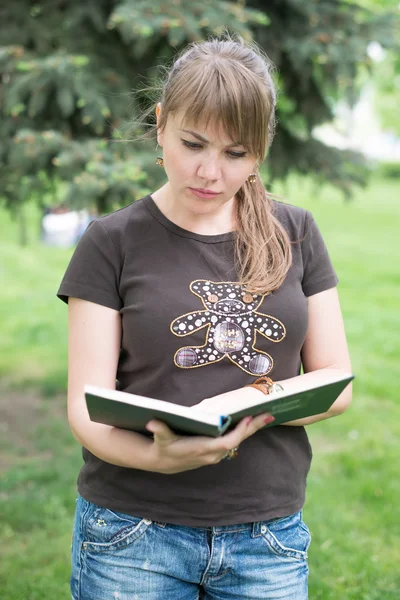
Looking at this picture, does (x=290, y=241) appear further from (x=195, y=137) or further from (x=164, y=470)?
(x=164, y=470)

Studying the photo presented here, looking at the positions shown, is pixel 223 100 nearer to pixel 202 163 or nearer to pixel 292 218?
pixel 202 163

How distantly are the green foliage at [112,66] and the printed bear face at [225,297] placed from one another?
200 centimetres

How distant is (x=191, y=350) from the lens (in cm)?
179

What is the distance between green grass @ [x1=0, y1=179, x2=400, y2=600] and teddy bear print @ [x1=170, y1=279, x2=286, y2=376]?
1.89 metres

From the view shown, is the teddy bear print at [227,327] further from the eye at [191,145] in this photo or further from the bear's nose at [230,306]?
the eye at [191,145]

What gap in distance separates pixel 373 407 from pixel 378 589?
236 cm

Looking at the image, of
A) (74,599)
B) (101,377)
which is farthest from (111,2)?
(74,599)

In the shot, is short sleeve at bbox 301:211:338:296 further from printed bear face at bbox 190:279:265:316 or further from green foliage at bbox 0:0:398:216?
green foliage at bbox 0:0:398:216

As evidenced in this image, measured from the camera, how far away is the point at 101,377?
1789mm

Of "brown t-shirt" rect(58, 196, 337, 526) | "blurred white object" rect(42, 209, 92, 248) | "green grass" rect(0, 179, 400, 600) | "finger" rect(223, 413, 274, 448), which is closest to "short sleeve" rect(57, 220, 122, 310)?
"brown t-shirt" rect(58, 196, 337, 526)

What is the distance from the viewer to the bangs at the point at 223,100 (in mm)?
1720

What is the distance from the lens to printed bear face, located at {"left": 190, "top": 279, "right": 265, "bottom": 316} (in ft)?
5.98

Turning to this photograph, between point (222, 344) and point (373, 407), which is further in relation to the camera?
point (373, 407)

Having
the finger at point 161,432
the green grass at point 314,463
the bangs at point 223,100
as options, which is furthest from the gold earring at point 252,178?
the green grass at point 314,463
